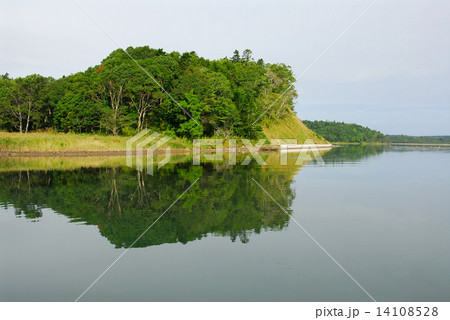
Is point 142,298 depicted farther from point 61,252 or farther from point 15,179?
point 15,179

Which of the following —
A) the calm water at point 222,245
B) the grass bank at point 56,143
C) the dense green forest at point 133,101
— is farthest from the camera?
the dense green forest at point 133,101

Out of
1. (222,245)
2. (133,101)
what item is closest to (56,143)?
(133,101)

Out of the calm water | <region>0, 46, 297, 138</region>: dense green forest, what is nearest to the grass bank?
<region>0, 46, 297, 138</region>: dense green forest

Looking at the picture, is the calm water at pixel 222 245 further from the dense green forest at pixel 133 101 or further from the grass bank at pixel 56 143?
the dense green forest at pixel 133 101

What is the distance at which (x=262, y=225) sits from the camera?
9.97 metres

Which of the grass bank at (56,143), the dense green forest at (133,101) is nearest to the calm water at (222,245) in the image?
the grass bank at (56,143)

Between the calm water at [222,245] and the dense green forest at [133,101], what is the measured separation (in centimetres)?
3927

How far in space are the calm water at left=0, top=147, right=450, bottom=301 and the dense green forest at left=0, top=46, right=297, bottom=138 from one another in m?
39.3

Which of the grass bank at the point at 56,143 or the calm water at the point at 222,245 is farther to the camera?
the grass bank at the point at 56,143

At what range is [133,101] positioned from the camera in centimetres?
5509

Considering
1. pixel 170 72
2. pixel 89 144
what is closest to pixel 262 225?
pixel 89 144

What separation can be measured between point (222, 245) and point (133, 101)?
50.4 metres

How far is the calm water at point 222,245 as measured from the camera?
18.9ft

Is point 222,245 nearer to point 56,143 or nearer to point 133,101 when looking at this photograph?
point 56,143
